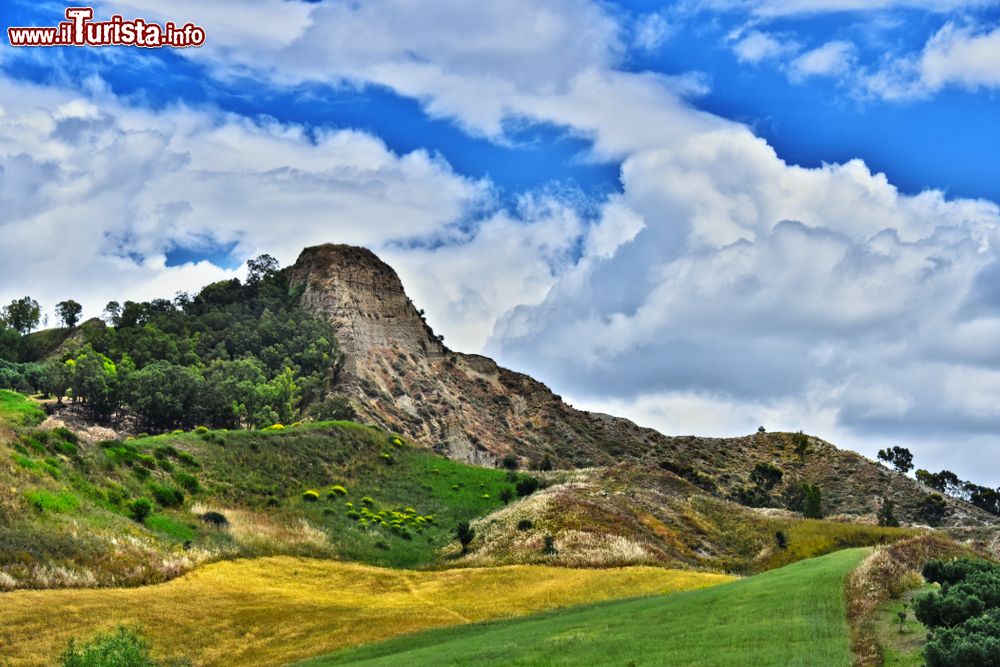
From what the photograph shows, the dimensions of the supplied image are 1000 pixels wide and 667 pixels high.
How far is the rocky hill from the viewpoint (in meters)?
146

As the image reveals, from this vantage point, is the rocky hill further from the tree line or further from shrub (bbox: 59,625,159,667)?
shrub (bbox: 59,625,159,667)

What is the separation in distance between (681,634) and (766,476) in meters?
128

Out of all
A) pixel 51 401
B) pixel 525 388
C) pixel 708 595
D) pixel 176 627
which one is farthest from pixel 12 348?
pixel 708 595

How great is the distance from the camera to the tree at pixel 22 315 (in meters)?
196

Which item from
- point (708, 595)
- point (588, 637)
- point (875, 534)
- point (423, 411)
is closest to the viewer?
point (588, 637)

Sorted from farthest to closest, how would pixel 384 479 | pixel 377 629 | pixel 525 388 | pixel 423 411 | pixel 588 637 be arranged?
1. pixel 525 388
2. pixel 423 411
3. pixel 384 479
4. pixel 377 629
5. pixel 588 637

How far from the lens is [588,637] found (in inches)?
1403

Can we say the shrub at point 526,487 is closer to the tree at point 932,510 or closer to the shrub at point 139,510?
the shrub at point 139,510

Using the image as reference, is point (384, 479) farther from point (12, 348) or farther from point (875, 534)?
point (12, 348)

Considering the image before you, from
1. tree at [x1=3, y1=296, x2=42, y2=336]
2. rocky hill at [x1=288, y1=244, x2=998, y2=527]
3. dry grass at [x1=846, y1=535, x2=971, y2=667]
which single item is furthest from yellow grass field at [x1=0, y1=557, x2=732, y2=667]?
tree at [x1=3, y1=296, x2=42, y2=336]

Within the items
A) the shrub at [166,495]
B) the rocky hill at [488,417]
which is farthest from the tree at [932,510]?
the shrub at [166,495]

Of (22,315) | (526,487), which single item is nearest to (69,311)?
(22,315)

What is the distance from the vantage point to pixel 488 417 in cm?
16412

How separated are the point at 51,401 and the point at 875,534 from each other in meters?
102
